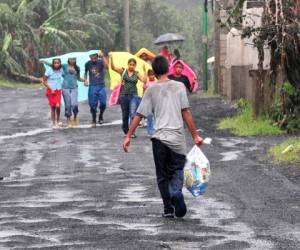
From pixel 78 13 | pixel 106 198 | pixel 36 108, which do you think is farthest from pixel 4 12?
pixel 106 198

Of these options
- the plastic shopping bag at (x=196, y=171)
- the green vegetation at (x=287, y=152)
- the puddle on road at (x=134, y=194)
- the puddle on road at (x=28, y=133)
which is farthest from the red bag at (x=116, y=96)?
the plastic shopping bag at (x=196, y=171)

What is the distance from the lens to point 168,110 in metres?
9.34

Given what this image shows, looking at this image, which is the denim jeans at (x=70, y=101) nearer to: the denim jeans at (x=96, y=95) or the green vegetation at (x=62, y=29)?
the denim jeans at (x=96, y=95)

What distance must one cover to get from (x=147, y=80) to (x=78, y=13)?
33088 mm

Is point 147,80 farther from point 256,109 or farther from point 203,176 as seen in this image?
point 203,176

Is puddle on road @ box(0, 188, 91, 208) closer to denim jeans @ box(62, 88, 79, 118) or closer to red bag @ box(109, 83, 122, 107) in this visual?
red bag @ box(109, 83, 122, 107)

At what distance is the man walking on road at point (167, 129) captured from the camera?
9.33 m

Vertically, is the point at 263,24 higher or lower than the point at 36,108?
higher

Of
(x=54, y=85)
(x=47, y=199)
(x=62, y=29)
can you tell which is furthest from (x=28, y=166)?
(x=62, y=29)

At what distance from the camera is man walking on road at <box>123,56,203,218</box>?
933 centimetres

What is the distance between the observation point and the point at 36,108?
27.5m

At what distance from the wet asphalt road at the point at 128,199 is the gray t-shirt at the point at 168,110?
76 centimetres

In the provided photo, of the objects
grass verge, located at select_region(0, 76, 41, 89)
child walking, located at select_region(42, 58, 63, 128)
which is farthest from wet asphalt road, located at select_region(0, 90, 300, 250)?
grass verge, located at select_region(0, 76, 41, 89)

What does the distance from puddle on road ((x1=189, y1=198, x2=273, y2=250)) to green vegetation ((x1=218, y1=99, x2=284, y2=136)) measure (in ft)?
26.2
